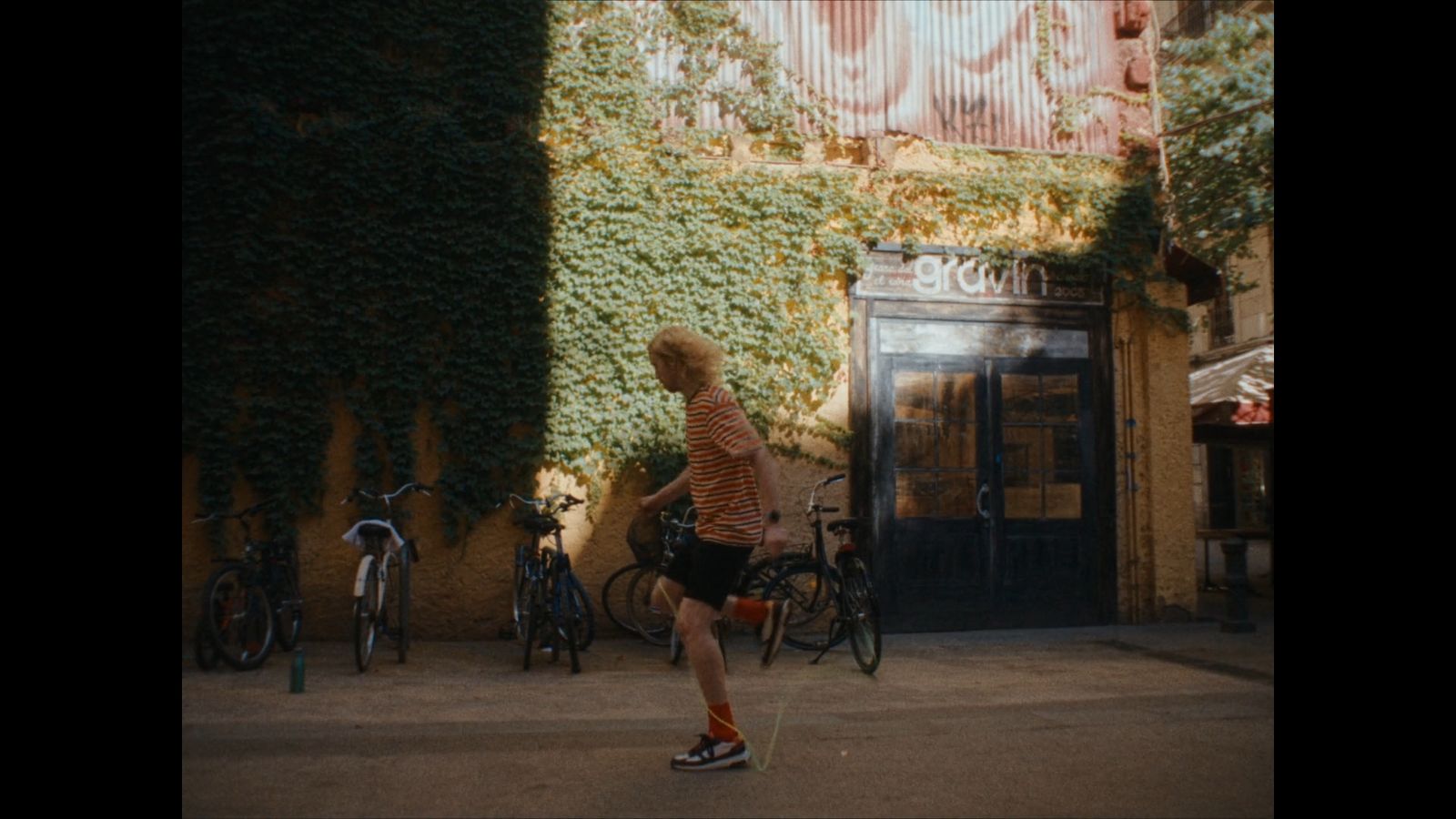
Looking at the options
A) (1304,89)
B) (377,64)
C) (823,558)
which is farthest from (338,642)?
(1304,89)

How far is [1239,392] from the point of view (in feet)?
40.6

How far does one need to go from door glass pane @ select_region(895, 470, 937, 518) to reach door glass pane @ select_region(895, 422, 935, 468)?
100mm

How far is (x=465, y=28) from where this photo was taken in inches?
358

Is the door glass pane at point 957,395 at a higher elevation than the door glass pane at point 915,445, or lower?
higher

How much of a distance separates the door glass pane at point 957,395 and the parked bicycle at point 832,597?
1.56 metres

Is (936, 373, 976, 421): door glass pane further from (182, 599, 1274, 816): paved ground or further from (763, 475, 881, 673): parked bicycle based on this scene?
(182, 599, 1274, 816): paved ground

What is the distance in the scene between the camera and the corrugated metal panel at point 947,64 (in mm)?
10047

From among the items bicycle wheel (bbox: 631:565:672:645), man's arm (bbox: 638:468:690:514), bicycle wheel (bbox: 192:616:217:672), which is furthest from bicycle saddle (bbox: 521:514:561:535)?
man's arm (bbox: 638:468:690:514)

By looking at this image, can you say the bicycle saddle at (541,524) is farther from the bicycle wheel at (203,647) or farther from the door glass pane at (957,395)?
the door glass pane at (957,395)

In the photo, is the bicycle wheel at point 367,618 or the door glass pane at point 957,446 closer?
the bicycle wheel at point 367,618

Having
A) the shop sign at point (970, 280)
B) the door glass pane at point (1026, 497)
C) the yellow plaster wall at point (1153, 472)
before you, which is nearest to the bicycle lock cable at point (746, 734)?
the door glass pane at point (1026, 497)

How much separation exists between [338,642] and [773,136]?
18.9ft

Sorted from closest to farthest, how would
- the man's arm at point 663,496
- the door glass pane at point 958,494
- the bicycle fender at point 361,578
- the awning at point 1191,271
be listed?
the man's arm at point 663,496
the bicycle fender at point 361,578
the door glass pane at point 958,494
the awning at point 1191,271

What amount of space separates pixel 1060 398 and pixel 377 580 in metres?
6.40
